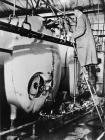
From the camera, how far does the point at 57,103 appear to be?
573 centimetres

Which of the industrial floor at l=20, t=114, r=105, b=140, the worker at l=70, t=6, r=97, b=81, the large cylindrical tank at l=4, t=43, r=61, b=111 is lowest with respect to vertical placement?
the industrial floor at l=20, t=114, r=105, b=140

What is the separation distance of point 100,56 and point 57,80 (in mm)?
4170

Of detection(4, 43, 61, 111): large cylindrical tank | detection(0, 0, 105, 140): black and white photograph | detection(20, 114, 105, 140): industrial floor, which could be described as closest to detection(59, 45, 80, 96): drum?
detection(0, 0, 105, 140): black and white photograph

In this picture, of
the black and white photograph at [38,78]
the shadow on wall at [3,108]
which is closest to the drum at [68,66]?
the black and white photograph at [38,78]

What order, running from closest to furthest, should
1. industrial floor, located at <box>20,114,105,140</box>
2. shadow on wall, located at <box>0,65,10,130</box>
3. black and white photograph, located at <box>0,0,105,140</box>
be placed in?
black and white photograph, located at <box>0,0,105,140</box>
shadow on wall, located at <box>0,65,10,130</box>
industrial floor, located at <box>20,114,105,140</box>

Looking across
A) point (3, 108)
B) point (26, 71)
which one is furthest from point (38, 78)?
point (3, 108)

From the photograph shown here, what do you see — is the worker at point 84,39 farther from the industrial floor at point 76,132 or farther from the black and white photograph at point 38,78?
the industrial floor at point 76,132

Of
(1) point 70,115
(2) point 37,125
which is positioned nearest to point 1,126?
(2) point 37,125

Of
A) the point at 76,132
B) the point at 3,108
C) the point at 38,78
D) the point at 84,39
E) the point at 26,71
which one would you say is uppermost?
the point at 84,39

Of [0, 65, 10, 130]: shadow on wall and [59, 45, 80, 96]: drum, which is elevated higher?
[59, 45, 80, 96]: drum

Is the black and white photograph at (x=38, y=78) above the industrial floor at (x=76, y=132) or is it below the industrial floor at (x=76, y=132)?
above

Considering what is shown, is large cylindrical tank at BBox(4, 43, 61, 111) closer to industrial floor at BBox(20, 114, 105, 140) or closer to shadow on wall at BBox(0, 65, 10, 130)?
shadow on wall at BBox(0, 65, 10, 130)

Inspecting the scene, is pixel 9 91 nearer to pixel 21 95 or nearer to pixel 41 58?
pixel 21 95

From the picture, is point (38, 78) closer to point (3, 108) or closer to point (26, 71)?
point (26, 71)
